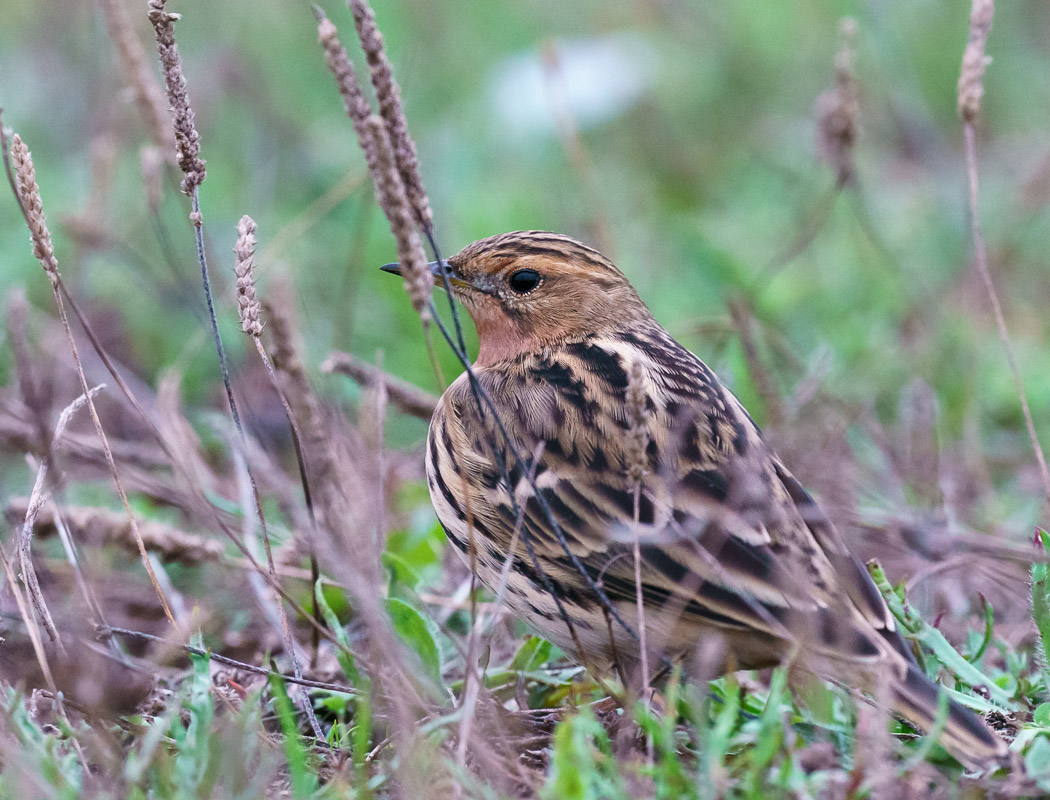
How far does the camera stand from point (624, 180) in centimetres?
1045

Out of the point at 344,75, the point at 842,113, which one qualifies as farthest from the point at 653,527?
the point at 842,113

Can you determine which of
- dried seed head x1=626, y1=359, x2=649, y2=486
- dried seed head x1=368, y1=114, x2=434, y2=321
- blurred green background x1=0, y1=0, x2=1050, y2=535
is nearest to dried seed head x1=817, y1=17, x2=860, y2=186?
blurred green background x1=0, y1=0, x2=1050, y2=535

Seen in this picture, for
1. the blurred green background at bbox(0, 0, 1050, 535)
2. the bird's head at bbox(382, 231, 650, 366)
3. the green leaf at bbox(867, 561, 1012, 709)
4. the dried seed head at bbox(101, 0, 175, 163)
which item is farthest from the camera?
the blurred green background at bbox(0, 0, 1050, 535)

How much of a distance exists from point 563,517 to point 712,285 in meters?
4.26

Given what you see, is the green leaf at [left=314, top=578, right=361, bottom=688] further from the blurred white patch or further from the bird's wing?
the blurred white patch

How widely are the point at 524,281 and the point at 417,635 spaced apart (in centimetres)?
160

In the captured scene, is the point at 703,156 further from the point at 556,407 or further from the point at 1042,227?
the point at 556,407

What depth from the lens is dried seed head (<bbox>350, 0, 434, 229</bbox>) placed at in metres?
3.41

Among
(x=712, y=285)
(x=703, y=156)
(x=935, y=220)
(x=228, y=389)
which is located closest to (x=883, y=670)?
(x=228, y=389)

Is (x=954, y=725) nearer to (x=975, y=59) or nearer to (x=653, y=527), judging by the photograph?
(x=653, y=527)

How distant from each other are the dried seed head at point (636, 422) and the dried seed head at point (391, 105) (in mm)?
872

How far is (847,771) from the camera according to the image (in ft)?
11.1

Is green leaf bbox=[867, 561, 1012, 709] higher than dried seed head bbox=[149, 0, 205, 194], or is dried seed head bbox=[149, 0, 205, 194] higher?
dried seed head bbox=[149, 0, 205, 194]

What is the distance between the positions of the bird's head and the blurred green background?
1.14 metres
